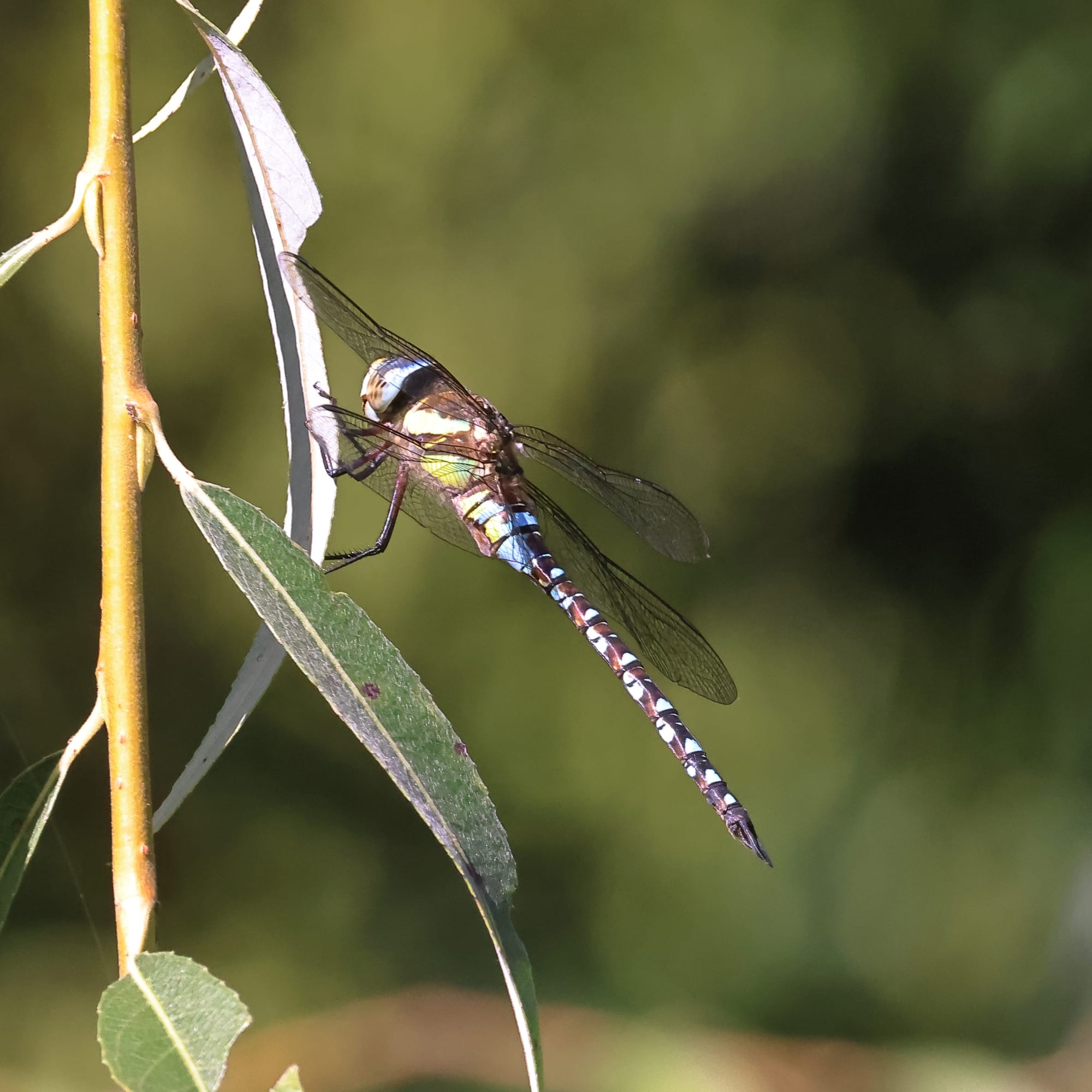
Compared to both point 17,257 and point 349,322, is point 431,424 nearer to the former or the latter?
point 349,322

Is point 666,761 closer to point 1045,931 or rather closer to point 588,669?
point 588,669

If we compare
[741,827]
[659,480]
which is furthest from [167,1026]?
[659,480]

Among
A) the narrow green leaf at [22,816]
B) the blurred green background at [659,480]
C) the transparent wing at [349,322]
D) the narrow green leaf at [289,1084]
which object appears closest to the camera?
the narrow green leaf at [289,1084]

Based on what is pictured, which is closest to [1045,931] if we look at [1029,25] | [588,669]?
[588,669]

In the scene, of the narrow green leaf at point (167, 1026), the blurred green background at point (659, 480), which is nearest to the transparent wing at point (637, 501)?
the blurred green background at point (659, 480)

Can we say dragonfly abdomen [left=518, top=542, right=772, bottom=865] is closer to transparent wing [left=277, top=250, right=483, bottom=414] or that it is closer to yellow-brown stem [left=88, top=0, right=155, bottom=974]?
transparent wing [left=277, top=250, right=483, bottom=414]

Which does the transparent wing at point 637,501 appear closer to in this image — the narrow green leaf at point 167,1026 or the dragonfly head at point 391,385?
the dragonfly head at point 391,385
